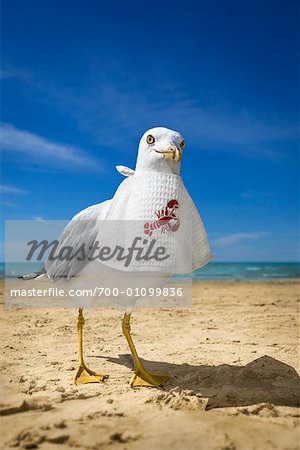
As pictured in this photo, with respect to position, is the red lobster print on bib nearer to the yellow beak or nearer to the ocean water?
the yellow beak

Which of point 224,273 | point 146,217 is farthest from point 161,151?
point 224,273

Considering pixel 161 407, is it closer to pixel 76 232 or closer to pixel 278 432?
pixel 278 432

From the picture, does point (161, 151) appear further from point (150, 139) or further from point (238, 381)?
point (238, 381)

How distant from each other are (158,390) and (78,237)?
157 cm

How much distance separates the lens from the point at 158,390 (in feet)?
11.5

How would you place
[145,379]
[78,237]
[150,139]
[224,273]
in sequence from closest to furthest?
[150,139] → [145,379] → [78,237] → [224,273]

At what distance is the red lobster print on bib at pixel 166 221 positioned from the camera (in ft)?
10.7

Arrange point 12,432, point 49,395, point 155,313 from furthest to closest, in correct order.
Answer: point 155,313, point 49,395, point 12,432

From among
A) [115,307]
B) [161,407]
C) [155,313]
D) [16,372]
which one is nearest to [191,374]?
[161,407]

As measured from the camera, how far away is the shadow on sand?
10.7ft

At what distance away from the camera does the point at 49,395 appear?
3.28 m

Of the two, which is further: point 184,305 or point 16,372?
point 184,305

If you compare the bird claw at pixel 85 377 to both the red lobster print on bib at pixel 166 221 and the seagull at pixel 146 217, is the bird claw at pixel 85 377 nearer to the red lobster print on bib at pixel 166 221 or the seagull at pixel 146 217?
the seagull at pixel 146 217

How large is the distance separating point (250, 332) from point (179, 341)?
1.27 meters
